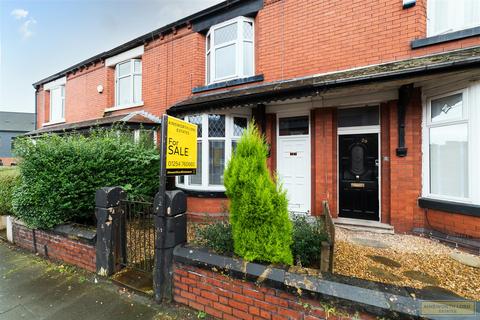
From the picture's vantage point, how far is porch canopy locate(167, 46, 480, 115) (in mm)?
3945

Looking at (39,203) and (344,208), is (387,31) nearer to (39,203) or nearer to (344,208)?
(344,208)

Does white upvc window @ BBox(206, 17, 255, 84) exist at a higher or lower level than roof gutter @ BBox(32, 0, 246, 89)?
lower

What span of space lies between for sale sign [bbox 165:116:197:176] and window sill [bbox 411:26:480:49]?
15.9 ft

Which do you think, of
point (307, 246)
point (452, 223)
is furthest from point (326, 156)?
point (307, 246)

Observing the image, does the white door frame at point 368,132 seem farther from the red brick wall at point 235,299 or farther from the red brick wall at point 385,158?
the red brick wall at point 235,299

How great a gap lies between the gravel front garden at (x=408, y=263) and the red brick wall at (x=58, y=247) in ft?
12.0

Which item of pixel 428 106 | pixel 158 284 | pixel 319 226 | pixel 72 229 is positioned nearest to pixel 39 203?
pixel 72 229

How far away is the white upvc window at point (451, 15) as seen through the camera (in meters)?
4.72

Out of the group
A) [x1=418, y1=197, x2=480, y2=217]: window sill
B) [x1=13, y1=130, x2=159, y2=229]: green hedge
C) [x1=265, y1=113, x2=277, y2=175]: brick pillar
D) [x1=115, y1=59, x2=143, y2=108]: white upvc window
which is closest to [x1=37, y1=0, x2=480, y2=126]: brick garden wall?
[x1=115, y1=59, x2=143, y2=108]: white upvc window

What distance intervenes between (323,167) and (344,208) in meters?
1.11

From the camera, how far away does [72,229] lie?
3986 millimetres

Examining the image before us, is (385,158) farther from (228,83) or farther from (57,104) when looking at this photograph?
(57,104)

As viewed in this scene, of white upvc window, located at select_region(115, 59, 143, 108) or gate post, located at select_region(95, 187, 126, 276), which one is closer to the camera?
gate post, located at select_region(95, 187, 126, 276)

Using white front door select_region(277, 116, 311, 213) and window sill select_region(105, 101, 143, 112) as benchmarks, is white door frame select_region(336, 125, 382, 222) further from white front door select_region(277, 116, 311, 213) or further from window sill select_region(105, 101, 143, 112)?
window sill select_region(105, 101, 143, 112)
